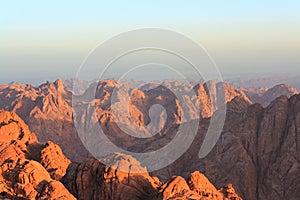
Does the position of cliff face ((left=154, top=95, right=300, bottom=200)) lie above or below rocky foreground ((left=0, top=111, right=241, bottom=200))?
below

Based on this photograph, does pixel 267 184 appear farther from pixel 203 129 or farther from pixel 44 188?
pixel 44 188

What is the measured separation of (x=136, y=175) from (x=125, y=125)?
111363 millimetres

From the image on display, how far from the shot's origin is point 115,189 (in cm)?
4300

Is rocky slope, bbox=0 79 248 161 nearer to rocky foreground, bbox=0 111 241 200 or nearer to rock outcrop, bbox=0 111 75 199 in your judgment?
rock outcrop, bbox=0 111 75 199

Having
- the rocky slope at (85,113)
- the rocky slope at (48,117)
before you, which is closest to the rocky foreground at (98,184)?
the rocky slope at (85,113)

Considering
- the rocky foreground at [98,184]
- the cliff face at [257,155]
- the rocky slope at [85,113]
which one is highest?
the rocky foreground at [98,184]

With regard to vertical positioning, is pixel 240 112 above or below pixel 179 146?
above

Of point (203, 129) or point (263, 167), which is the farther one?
point (203, 129)

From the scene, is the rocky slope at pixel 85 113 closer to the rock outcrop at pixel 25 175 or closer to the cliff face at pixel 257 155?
the cliff face at pixel 257 155

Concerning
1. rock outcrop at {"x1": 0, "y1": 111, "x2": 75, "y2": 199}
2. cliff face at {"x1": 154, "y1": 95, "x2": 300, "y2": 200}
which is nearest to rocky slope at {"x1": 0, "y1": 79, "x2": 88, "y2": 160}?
cliff face at {"x1": 154, "y1": 95, "x2": 300, "y2": 200}

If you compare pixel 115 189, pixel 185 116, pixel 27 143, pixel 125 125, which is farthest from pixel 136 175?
pixel 185 116

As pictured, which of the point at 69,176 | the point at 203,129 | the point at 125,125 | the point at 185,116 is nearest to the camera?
the point at 69,176

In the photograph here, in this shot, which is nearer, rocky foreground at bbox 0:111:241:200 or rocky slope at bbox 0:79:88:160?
rocky foreground at bbox 0:111:241:200

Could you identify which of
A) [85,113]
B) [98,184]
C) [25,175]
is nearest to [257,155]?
[98,184]
